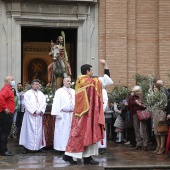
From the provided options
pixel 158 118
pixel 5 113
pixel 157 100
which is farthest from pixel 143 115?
pixel 5 113

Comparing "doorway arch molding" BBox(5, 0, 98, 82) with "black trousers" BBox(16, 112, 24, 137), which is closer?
"black trousers" BBox(16, 112, 24, 137)

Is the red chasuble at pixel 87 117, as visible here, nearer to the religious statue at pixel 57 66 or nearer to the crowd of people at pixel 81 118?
the crowd of people at pixel 81 118

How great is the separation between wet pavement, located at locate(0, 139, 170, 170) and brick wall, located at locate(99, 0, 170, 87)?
6018 millimetres

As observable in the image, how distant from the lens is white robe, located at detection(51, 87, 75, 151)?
11.4 m

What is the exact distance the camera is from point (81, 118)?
9.34 meters

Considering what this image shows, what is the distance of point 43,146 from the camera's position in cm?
1206

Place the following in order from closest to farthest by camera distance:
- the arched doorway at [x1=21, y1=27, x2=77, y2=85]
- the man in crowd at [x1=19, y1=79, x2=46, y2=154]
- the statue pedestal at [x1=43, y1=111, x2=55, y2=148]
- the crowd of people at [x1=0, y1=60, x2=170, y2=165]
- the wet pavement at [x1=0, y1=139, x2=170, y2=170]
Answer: the wet pavement at [x1=0, y1=139, x2=170, y2=170]
the crowd of people at [x1=0, y1=60, x2=170, y2=165]
the man in crowd at [x1=19, y1=79, x2=46, y2=154]
the statue pedestal at [x1=43, y1=111, x2=55, y2=148]
the arched doorway at [x1=21, y1=27, x2=77, y2=85]

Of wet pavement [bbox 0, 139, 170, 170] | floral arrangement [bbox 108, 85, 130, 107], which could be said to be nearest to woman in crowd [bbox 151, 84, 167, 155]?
wet pavement [bbox 0, 139, 170, 170]

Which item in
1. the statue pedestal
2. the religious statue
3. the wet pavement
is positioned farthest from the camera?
the religious statue

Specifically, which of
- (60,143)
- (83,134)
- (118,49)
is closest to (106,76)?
(83,134)

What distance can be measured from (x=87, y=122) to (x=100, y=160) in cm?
134

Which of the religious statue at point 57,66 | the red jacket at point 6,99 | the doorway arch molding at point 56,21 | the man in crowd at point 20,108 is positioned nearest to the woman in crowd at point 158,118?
the religious statue at point 57,66

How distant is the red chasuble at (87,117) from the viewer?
9.20 metres

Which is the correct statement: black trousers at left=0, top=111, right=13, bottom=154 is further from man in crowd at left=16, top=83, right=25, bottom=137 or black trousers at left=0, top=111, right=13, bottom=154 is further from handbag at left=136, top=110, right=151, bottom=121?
man in crowd at left=16, top=83, right=25, bottom=137
